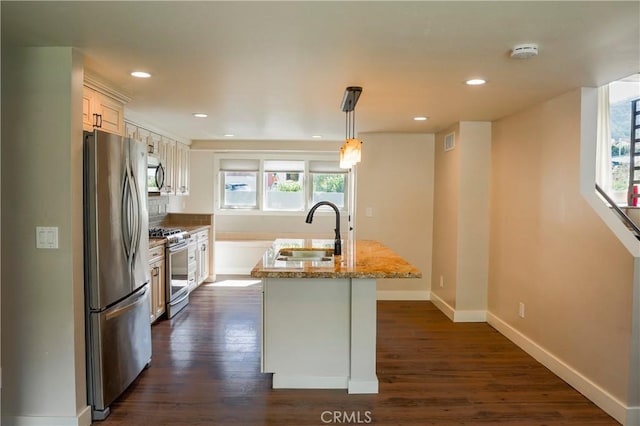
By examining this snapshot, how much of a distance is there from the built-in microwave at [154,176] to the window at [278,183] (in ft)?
6.39

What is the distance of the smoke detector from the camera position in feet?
6.77

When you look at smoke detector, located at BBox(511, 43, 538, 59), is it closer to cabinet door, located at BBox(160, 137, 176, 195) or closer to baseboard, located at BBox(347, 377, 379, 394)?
baseboard, located at BBox(347, 377, 379, 394)

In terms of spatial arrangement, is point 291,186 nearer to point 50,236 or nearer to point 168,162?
point 168,162

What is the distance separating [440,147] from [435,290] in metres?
1.80

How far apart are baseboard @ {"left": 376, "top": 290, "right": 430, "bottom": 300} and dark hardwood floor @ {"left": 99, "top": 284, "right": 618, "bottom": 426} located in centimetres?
112

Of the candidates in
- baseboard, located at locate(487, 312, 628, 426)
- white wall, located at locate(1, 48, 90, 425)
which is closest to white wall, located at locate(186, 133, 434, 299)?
baseboard, located at locate(487, 312, 628, 426)

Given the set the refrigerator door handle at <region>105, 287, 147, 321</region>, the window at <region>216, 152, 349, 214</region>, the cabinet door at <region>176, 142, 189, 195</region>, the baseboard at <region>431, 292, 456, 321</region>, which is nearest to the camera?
the refrigerator door handle at <region>105, 287, 147, 321</region>

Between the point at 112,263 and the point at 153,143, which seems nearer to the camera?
the point at 112,263

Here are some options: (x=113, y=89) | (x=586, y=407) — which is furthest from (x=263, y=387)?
(x=113, y=89)

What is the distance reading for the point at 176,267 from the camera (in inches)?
177

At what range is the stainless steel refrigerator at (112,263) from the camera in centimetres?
233

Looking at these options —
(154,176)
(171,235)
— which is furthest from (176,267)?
(154,176)

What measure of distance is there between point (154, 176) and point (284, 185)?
2534 millimetres
